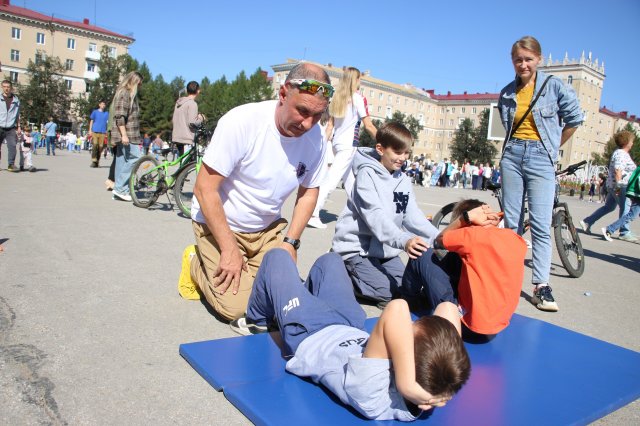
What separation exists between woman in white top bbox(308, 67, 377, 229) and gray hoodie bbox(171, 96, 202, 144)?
7.99 feet

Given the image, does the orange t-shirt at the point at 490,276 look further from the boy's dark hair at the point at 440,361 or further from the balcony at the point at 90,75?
the balcony at the point at 90,75

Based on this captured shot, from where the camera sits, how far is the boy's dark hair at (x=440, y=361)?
2.09m

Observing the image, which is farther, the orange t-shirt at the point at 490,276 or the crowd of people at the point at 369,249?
the orange t-shirt at the point at 490,276

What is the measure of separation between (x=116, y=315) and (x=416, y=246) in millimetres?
2046

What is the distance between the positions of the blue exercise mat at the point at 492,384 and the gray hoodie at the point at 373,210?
850 mm

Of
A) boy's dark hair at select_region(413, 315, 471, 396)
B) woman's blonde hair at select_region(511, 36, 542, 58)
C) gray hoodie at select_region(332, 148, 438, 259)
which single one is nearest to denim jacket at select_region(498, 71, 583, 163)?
woman's blonde hair at select_region(511, 36, 542, 58)

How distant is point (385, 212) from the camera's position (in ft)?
13.3

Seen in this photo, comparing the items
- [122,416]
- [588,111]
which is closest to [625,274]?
[122,416]

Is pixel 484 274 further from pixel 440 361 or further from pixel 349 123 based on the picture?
pixel 349 123

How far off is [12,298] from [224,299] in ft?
4.77

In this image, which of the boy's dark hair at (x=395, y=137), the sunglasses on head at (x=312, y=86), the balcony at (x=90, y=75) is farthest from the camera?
the balcony at (x=90, y=75)

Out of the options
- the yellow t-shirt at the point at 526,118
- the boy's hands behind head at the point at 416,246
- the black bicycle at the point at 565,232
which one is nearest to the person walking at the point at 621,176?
the black bicycle at the point at 565,232

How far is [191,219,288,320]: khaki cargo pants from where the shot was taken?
3.51 metres

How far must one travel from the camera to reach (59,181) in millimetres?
11461
